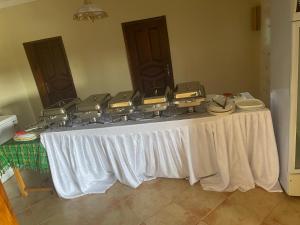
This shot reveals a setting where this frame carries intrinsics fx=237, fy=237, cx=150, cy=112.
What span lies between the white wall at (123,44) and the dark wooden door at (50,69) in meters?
0.11

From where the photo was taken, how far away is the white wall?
3783mm

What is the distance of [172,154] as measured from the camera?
2.12m

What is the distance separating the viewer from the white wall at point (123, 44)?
3783mm

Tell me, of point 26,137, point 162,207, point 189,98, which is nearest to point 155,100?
point 189,98

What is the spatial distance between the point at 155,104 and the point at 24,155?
1308 mm

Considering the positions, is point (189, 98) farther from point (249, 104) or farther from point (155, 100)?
point (249, 104)

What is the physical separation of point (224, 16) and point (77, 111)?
2854 millimetres

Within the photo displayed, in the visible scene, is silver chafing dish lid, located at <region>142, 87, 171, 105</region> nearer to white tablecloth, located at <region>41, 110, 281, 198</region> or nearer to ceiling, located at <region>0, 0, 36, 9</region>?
white tablecloth, located at <region>41, 110, 281, 198</region>

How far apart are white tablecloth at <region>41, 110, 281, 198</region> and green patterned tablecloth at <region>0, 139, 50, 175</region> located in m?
0.07

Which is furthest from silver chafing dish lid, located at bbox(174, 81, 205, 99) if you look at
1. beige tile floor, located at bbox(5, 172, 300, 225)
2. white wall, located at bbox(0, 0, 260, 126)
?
white wall, located at bbox(0, 0, 260, 126)

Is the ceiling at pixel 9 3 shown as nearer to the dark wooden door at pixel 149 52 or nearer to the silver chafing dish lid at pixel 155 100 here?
the dark wooden door at pixel 149 52

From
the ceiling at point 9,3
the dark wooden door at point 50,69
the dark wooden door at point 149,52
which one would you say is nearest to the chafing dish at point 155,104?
the dark wooden door at point 149,52

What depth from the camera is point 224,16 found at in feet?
12.3

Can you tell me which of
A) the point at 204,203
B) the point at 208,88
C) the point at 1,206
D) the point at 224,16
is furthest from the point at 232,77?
the point at 1,206
